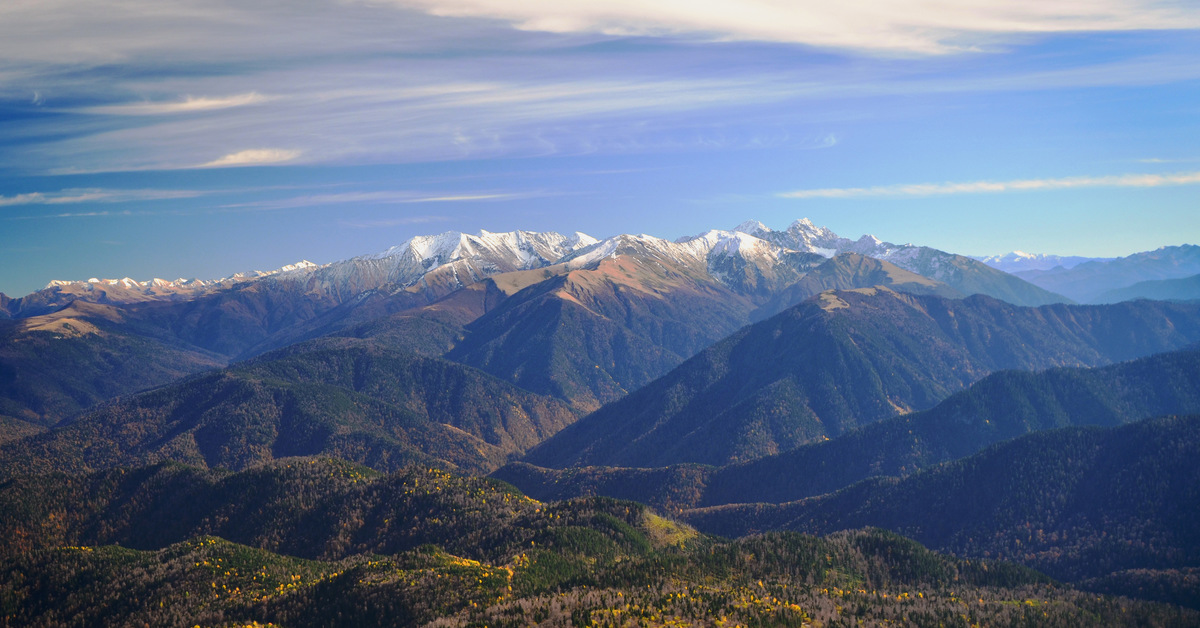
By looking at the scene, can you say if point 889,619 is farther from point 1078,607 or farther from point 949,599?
point 1078,607

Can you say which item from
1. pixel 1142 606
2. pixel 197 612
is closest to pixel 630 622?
pixel 197 612

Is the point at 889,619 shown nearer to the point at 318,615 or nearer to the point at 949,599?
the point at 949,599

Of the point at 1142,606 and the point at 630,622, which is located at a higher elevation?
the point at 630,622

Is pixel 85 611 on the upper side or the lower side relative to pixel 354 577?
lower

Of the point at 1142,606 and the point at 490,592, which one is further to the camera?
the point at 1142,606

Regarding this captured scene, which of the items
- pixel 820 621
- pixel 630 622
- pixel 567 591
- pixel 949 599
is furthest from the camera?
pixel 949 599

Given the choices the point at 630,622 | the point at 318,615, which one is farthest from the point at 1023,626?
the point at 318,615

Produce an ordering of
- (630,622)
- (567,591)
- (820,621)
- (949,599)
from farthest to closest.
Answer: (949,599) → (567,591) → (820,621) → (630,622)

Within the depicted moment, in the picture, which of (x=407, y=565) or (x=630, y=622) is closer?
(x=630, y=622)

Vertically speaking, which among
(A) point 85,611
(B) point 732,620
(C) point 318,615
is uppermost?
(B) point 732,620
